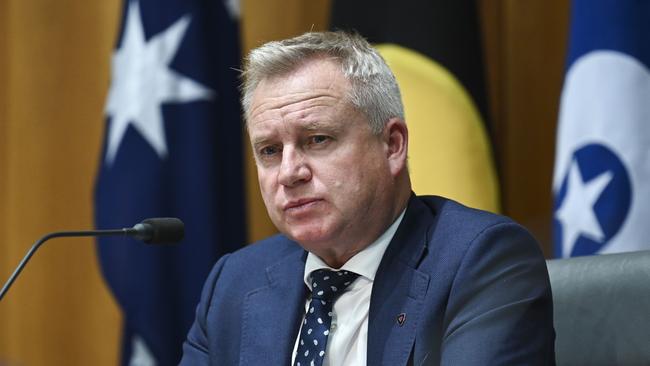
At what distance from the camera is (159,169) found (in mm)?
4102

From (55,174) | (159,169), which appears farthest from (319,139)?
(55,174)

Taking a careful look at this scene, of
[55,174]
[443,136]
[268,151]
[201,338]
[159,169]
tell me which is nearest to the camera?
[268,151]

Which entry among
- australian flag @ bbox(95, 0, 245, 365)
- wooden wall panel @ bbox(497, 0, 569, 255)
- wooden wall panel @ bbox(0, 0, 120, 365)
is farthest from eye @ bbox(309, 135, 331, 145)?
wooden wall panel @ bbox(0, 0, 120, 365)

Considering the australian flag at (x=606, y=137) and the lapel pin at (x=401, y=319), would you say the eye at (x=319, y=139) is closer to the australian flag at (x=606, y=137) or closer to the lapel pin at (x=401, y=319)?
the lapel pin at (x=401, y=319)

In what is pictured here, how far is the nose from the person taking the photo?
229 centimetres

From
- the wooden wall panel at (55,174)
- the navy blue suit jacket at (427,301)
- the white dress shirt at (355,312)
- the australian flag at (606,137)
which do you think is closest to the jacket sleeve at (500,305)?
the navy blue suit jacket at (427,301)

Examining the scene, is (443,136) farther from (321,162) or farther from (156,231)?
(156,231)

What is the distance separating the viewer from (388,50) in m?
3.96

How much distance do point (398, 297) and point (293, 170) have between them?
375 mm

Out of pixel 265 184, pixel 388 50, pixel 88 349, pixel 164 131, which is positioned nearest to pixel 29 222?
pixel 88 349

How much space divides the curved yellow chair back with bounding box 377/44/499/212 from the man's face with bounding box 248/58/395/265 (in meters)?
1.36

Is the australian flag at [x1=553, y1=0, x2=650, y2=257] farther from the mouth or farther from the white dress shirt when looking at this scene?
the mouth

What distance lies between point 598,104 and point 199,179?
64.1 inches

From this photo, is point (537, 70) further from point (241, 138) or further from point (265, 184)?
point (265, 184)
